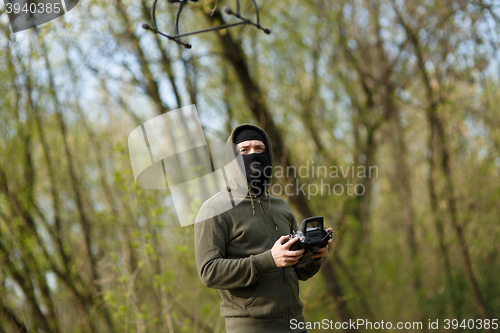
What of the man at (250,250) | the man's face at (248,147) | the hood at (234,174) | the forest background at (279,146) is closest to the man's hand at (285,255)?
the man at (250,250)

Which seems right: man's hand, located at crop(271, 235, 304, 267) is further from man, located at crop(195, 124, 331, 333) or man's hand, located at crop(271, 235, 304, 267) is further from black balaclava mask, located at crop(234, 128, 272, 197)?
black balaclava mask, located at crop(234, 128, 272, 197)

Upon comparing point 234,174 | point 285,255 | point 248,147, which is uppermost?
point 248,147

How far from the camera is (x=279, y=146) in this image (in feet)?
16.9

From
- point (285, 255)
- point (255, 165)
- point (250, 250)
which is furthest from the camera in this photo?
point (255, 165)

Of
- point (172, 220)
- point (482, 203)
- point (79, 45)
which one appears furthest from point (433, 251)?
point (79, 45)

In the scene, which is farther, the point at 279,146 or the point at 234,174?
the point at 279,146

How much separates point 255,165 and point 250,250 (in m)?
0.46

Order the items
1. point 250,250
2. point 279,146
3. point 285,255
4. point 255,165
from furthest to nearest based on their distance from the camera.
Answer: point 279,146 → point 255,165 → point 250,250 → point 285,255

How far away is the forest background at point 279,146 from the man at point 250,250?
6.74 ft

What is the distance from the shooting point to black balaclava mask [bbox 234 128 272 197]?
220 centimetres

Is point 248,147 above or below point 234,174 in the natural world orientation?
above

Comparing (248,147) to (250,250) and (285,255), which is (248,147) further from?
(285,255)

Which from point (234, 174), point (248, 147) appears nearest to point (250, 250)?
point (234, 174)

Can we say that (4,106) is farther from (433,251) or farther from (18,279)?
(433,251)
